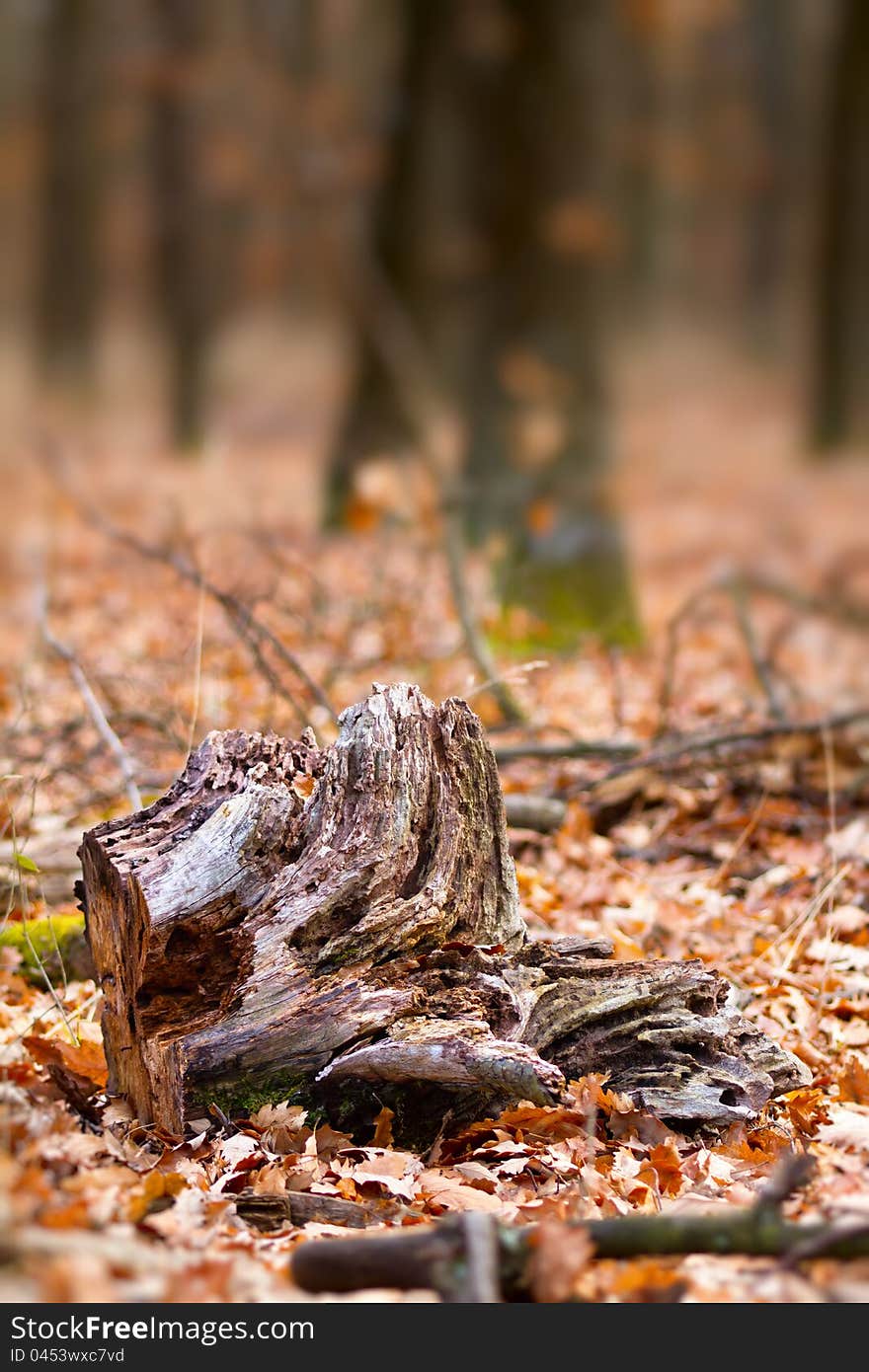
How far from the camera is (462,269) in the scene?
10648mm

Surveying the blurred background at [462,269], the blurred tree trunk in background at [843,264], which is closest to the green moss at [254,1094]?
the blurred background at [462,269]

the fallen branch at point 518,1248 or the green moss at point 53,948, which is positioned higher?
the green moss at point 53,948

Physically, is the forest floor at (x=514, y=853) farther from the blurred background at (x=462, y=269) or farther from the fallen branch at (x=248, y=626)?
the blurred background at (x=462, y=269)

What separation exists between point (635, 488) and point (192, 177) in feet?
39.8

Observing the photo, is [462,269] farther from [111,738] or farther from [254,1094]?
[254,1094]

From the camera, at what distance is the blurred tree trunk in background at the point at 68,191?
903 inches

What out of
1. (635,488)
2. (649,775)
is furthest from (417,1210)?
(635,488)

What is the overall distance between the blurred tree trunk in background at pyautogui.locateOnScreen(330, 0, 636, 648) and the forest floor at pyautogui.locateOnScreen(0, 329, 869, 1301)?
1.09 m

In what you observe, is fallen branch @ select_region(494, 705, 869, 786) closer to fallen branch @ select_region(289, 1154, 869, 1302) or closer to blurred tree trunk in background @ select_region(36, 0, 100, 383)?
fallen branch @ select_region(289, 1154, 869, 1302)

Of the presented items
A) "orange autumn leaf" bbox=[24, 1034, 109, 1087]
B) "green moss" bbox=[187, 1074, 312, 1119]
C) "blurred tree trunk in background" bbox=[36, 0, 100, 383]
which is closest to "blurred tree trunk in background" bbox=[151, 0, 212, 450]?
"blurred tree trunk in background" bbox=[36, 0, 100, 383]

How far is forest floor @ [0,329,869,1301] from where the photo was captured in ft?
7.70

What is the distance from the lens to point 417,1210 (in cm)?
260

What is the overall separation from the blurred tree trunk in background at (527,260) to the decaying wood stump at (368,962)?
646cm

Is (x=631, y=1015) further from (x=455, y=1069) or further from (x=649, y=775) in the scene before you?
(x=649, y=775)
